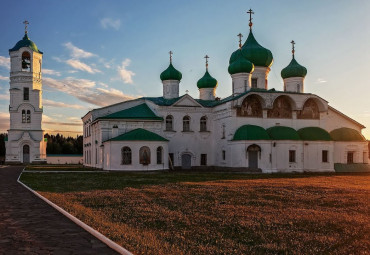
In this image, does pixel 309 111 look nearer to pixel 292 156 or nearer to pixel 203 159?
pixel 292 156

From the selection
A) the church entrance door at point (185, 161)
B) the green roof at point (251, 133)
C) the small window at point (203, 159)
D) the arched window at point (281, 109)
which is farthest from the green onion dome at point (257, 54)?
the church entrance door at point (185, 161)

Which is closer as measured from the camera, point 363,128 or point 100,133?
Result: point 100,133

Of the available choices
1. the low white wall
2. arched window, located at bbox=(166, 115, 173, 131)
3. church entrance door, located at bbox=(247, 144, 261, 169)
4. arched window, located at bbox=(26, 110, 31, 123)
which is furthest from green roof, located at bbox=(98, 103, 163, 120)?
the low white wall

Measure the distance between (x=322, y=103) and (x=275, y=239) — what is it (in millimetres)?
30855

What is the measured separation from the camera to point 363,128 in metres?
38.8

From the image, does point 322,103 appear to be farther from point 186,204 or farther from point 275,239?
point 275,239

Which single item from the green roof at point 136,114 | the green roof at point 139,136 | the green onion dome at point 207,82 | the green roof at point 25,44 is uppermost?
the green roof at point 25,44

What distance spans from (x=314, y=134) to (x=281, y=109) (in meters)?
3.67

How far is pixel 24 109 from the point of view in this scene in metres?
51.0

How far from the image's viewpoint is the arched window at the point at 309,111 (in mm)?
35444

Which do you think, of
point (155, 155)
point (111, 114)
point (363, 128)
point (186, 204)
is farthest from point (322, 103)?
point (186, 204)

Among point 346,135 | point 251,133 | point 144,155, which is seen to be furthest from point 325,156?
point 144,155

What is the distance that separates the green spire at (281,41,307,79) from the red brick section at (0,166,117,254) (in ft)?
102

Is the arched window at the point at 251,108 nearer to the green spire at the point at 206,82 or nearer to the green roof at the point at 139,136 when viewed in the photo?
the green roof at the point at 139,136
